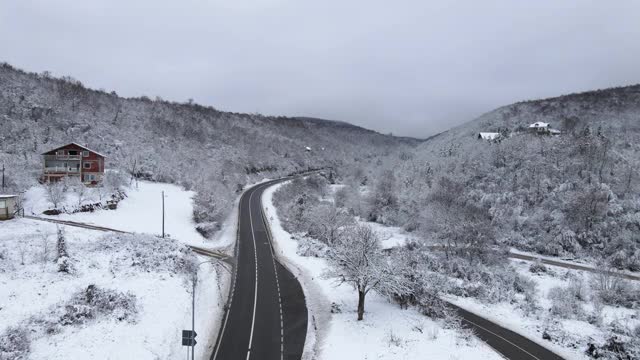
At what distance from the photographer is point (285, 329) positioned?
3069cm

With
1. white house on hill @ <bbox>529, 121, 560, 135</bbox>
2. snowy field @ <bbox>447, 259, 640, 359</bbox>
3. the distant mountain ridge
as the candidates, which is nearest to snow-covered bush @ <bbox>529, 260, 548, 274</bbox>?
snowy field @ <bbox>447, 259, 640, 359</bbox>

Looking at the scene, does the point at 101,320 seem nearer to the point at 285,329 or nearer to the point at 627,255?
the point at 285,329

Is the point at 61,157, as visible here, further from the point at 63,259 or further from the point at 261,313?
the point at 261,313

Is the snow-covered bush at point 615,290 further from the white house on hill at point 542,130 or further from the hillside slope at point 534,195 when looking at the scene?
the white house on hill at point 542,130

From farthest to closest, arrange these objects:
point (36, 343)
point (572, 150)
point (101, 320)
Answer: point (572, 150) < point (101, 320) < point (36, 343)

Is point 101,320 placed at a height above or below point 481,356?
above

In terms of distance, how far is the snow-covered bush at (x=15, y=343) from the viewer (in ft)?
66.4

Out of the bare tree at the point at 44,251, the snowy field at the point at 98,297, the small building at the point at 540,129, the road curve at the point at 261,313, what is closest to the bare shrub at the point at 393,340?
the road curve at the point at 261,313

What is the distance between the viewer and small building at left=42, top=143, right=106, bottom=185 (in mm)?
61844

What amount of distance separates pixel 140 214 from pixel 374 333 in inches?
1616

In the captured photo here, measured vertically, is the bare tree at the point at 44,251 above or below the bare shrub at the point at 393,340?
above

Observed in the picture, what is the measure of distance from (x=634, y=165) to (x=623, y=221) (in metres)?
18.3

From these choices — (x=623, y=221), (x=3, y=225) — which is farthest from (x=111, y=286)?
(x=623, y=221)

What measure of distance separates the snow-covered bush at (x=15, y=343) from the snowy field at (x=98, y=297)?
1.9 inches
